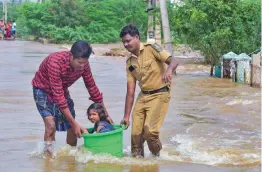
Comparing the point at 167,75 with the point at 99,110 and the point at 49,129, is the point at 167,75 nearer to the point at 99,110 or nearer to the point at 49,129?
the point at 99,110

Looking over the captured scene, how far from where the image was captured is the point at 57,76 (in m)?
6.21

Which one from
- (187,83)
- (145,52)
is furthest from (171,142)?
(187,83)

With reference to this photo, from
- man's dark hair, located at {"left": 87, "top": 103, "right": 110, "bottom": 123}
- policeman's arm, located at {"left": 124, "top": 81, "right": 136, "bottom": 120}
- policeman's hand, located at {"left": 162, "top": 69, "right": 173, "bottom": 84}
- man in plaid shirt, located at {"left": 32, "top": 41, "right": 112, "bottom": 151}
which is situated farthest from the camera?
man's dark hair, located at {"left": 87, "top": 103, "right": 110, "bottom": 123}

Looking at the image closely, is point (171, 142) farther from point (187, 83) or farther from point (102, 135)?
point (187, 83)

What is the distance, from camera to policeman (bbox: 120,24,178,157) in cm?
625

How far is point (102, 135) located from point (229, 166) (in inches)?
59.3

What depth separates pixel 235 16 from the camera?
790 inches

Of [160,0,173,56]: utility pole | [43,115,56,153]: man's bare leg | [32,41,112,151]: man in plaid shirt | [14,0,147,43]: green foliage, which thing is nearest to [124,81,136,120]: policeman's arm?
[32,41,112,151]: man in plaid shirt

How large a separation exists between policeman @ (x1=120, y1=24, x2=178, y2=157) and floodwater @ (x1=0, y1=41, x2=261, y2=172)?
424mm

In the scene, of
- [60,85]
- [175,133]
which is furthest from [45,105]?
[175,133]

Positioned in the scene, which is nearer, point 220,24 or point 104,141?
point 104,141

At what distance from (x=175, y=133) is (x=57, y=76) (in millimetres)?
3206

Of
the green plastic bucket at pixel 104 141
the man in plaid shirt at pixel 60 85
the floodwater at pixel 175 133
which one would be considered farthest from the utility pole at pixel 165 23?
the green plastic bucket at pixel 104 141

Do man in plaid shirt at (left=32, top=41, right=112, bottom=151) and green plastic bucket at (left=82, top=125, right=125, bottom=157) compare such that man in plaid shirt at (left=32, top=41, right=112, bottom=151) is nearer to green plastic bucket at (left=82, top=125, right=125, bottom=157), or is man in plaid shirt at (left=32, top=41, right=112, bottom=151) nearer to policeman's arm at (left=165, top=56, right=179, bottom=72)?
green plastic bucket at (left=82, top=125, right=125, bottom=157)
